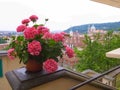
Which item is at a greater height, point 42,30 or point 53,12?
point 53,12

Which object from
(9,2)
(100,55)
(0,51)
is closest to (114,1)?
(9,2)

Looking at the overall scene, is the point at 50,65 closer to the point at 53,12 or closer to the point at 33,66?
the point at 33,66

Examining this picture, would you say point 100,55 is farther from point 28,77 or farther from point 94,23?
point 28,77

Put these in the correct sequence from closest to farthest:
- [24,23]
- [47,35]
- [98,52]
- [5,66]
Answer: [47,35], [24,23], [5,66], [98,52]

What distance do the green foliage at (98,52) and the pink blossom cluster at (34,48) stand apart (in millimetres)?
6721

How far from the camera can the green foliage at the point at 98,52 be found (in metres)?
8.08

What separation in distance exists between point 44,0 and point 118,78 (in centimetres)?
170

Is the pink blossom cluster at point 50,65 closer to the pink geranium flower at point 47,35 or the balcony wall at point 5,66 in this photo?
the pink geranium flower at point 47,35

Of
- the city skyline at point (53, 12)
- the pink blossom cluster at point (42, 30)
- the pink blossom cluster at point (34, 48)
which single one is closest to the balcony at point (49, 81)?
the pink blossom cluster at point (34, 48)

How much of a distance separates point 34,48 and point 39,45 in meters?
0.05

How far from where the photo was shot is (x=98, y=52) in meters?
8.30

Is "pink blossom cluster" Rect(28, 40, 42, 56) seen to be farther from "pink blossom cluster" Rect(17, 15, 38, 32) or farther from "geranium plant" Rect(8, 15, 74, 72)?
"pink blossom cluster" Rect(17, 15, 38, 32)

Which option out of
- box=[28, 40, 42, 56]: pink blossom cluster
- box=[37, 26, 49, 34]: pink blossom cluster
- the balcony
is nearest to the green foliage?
the balcony

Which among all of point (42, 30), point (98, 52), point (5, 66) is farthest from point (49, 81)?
point (98, 52)
